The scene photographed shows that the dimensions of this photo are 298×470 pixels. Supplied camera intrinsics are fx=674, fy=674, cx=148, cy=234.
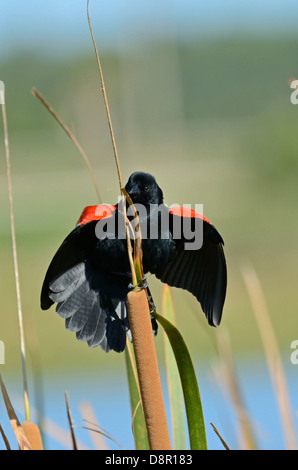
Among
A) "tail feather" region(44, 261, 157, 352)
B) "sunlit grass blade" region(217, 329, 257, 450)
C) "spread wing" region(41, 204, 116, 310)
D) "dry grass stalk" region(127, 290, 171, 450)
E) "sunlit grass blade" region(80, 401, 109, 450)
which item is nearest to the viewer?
"dry grass stalk" region(127, 290, 171, 450)

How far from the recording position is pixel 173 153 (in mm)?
12211

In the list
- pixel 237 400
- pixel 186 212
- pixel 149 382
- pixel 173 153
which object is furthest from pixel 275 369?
pixel 173 153

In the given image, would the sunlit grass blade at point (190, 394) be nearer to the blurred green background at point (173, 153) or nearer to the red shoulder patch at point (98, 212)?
the red shoulder patch at point (98, 212)

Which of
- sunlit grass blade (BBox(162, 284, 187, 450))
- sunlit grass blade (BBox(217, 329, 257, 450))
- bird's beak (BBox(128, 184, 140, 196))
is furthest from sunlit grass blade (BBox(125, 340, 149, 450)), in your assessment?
bird's beak (BBox(128, 184, 140, 196))

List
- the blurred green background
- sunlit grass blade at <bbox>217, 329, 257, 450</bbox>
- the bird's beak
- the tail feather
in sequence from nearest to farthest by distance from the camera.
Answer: sunlit grass blade at <bbox>217, 329, 257, 450</bbox>, the tail feather, the bird's beak, the blurred green background

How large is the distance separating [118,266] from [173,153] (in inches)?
419

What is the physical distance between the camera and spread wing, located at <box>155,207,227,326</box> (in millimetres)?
1640

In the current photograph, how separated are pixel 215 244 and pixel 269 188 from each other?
902 centimetres

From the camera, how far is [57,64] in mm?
15109

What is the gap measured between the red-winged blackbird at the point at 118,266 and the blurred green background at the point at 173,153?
398 centimetres

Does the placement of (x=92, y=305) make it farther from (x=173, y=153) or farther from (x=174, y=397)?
(x=173, y=153)

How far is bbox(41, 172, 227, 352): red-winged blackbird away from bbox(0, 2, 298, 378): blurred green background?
3980 mm

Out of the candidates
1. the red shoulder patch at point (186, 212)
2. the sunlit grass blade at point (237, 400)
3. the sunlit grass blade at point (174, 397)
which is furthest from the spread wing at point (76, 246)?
the sunlit grass blade at point (237, 400)

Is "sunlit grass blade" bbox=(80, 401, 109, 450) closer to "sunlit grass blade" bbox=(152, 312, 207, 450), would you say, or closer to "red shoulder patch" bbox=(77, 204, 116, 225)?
"sunlit grass blade" bbox=(152, 312, 207, 450)
